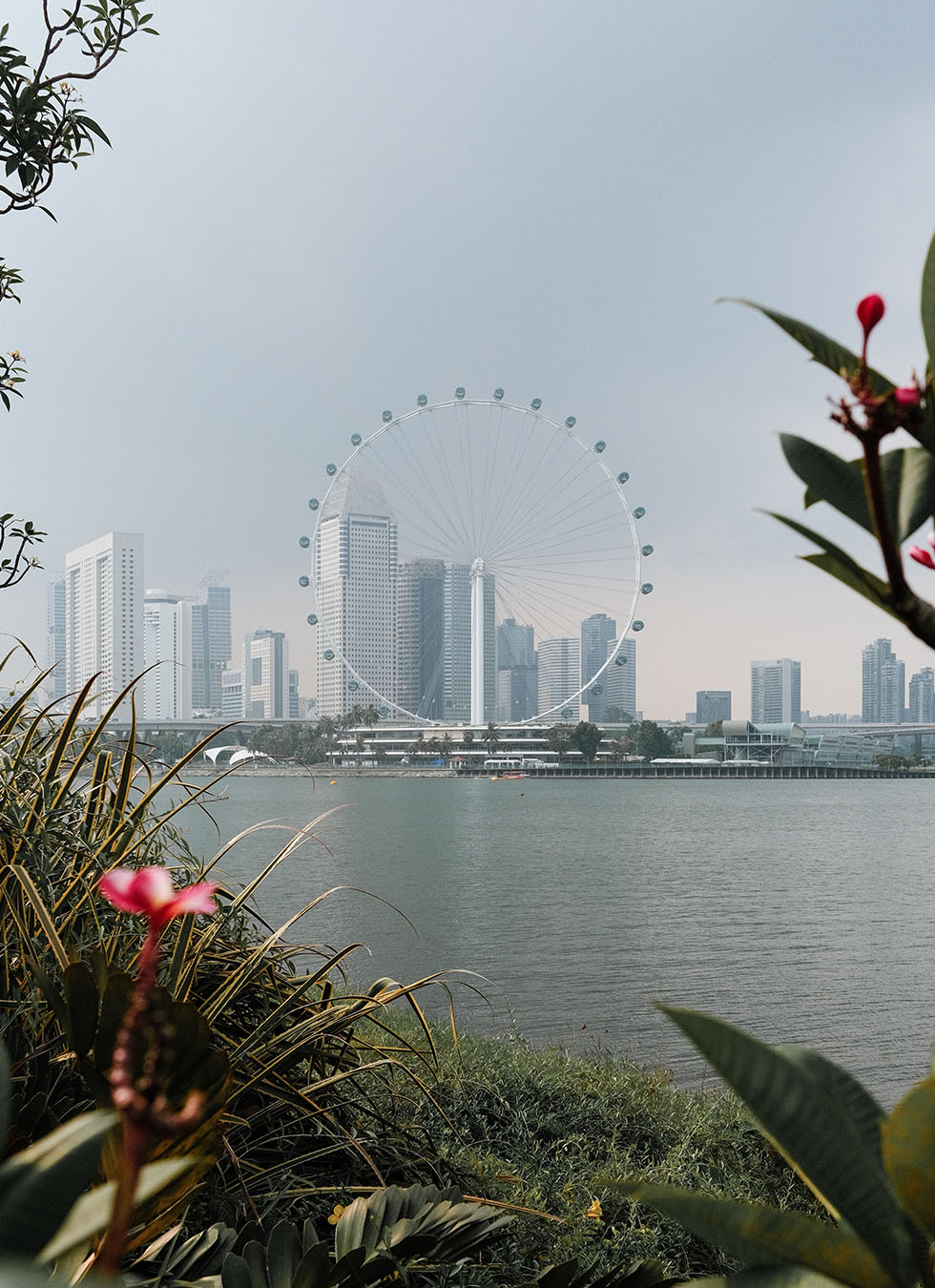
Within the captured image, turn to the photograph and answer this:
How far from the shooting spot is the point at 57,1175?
41 cm

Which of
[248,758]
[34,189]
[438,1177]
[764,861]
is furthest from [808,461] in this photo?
[764,861]

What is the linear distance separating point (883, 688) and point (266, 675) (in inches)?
1895

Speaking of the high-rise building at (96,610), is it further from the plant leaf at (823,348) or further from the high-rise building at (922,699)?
the high-rise building at (922,699)

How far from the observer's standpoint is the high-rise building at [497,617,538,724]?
5912cm

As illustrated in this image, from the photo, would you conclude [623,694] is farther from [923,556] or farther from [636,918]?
[923,556]

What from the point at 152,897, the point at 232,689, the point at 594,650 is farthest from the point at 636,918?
the point at 232,689

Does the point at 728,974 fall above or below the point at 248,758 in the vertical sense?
below

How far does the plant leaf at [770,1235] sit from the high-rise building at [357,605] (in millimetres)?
47765

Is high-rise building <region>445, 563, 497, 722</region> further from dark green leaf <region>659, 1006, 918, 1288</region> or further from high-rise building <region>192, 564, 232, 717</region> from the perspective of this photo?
dark green leaf <region>659, 1006, 918, 1288</region>

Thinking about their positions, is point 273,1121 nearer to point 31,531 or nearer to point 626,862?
point 31,531

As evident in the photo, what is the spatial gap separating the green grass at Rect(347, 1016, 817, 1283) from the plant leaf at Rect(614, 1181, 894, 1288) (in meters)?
1.41

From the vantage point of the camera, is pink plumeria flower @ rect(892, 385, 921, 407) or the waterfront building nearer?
pink plumeria flower @ rect(892, 385, 921, 407)

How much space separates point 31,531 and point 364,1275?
2.33 metres

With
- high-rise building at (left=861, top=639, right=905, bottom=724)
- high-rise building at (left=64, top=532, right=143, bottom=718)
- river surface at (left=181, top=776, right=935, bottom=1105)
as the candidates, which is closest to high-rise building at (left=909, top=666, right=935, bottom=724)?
high-rise building at (left=861, top=639, right=905, bottom=724)
